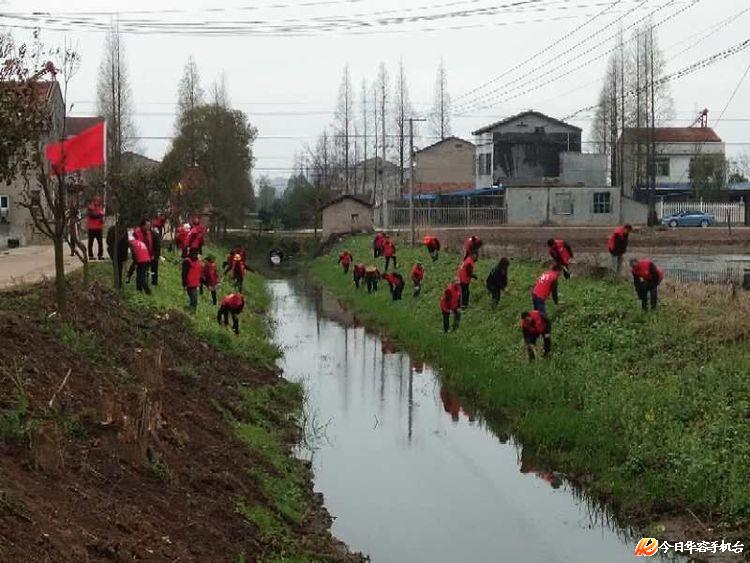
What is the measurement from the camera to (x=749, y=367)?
13.2 metres

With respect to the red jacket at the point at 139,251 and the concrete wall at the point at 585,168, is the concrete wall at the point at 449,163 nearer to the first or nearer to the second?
the concrete wall at the point at 585,168

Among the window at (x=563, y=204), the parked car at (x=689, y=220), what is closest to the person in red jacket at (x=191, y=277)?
the window at (x=563, y=204)

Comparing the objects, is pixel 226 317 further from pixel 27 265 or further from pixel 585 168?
pixel 585 168

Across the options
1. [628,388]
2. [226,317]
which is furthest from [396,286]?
[628,388]

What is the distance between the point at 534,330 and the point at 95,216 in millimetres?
10179

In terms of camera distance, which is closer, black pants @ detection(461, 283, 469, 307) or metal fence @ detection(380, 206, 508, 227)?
black pants @ detection(461, 283, 469, 307)

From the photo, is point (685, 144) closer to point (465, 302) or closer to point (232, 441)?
point (465, 302)

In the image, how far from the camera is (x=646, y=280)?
17953 millimetres

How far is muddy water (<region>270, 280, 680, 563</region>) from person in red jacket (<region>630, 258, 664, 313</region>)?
158 inches

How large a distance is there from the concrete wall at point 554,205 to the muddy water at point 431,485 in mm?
37315

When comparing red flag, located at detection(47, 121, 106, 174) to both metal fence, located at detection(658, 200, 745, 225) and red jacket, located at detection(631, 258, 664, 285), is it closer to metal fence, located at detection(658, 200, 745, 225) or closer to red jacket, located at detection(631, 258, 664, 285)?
red jacket, located at detection(631, 258, 664, 285)

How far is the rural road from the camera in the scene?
752 inches

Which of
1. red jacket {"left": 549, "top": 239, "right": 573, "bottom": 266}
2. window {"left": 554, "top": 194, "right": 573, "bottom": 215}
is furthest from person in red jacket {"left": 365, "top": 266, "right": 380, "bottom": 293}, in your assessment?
window {"left": 554, "top": 194, "right": 573, "bottom": 215}

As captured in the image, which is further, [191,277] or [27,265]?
[27,265]
